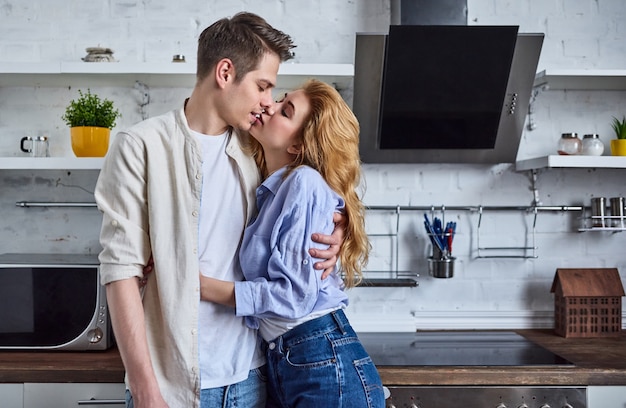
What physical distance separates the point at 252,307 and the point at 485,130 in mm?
1336

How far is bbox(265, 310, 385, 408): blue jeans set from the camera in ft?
4.56

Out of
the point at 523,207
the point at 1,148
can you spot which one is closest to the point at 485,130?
the point at 523,207

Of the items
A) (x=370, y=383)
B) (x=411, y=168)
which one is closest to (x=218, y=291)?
(x=370, y=383)

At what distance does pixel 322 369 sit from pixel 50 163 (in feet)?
4.24

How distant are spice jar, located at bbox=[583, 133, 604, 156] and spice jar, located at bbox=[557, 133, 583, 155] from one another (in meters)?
0.02

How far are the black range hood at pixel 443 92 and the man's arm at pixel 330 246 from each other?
0.84 metres

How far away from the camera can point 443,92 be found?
2.22 m

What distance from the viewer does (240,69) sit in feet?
4.59

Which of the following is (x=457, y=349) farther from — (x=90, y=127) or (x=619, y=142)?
(x=90, y=127)

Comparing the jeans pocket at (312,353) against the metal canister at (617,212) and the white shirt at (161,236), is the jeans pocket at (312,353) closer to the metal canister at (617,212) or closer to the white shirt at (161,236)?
the white shirt at (161,236)

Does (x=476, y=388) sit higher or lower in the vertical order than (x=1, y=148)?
lower

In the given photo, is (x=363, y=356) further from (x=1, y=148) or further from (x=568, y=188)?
(x=1, y=148)

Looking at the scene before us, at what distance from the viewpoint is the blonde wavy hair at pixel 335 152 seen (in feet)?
4.93

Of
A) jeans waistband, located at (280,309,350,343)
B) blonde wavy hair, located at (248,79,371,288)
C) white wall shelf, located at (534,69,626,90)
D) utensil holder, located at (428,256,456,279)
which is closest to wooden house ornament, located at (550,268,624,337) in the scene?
utensil holder, located at (428,256,456,279)
